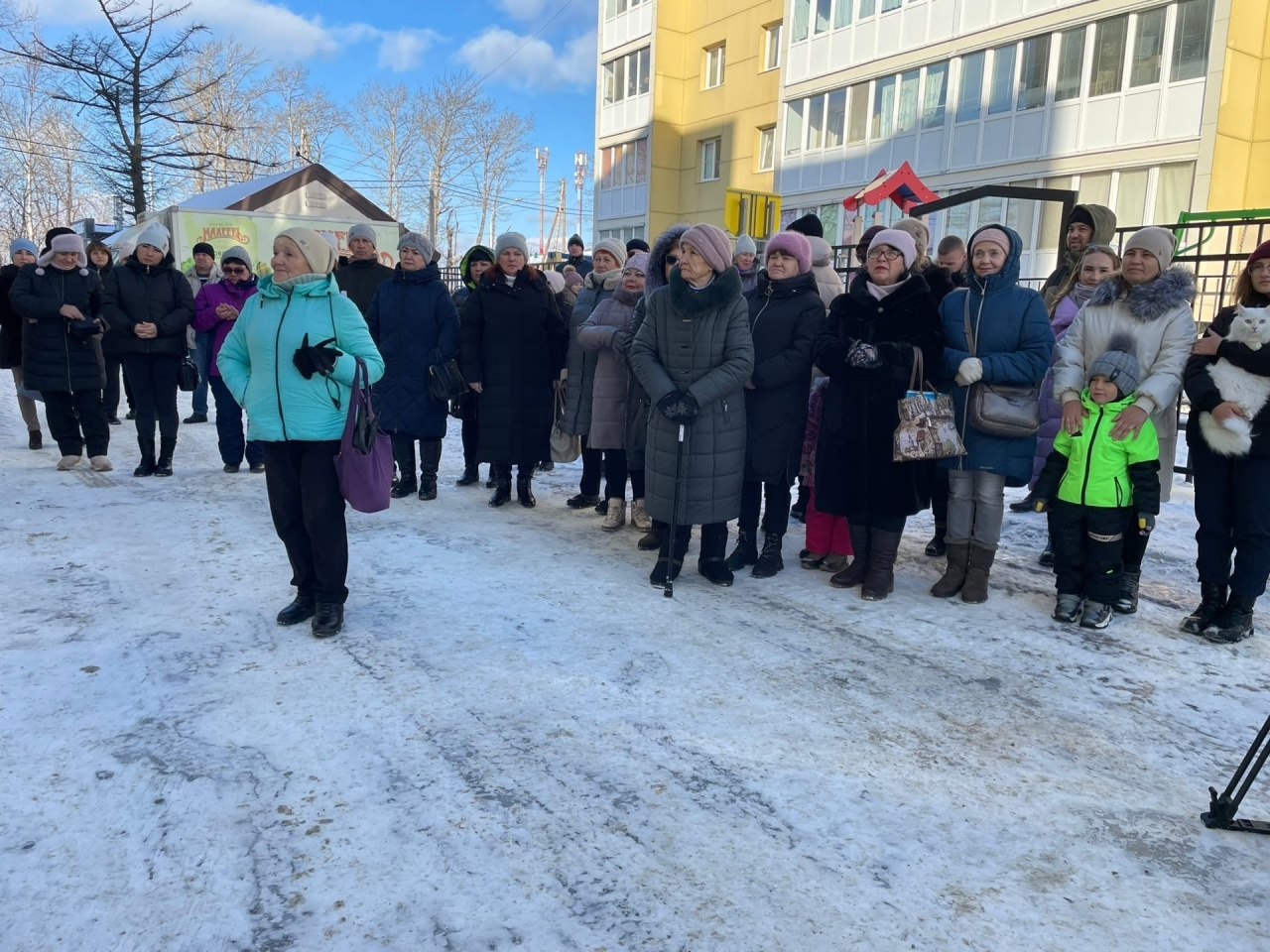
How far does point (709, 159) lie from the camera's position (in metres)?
27.2

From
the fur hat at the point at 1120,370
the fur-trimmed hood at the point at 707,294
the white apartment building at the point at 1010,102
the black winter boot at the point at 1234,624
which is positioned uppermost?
the white apartment building at the point at 1010,102

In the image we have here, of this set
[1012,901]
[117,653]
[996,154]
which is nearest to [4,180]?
[996,154]

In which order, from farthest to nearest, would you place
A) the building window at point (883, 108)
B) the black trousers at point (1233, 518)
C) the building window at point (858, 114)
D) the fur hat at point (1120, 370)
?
the building window at point (858, 114), the building window at point (883, 108), the fur hat at point (1120, 370), the black trousers at point (1233, 518)

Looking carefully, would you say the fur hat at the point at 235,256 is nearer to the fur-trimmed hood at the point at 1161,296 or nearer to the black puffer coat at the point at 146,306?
the black puffer coat at the point at 146,306

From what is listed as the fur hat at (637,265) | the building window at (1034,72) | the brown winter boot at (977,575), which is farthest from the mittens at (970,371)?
the building window at (1034,72)

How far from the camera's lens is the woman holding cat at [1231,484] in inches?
147

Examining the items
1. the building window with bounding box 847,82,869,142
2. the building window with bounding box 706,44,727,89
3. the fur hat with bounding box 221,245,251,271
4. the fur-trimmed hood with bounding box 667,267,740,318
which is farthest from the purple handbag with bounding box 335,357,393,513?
the building window with bounding box 706,44,727,89

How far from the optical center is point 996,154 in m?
18.2

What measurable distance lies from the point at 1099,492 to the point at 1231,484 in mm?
579

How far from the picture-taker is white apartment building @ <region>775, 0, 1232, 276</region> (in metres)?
15.4

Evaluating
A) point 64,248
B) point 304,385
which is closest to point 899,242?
point 304,385

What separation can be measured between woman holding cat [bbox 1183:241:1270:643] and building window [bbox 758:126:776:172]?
2234cm

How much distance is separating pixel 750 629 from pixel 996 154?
17753mm

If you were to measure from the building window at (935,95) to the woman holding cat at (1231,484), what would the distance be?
17531 mm
